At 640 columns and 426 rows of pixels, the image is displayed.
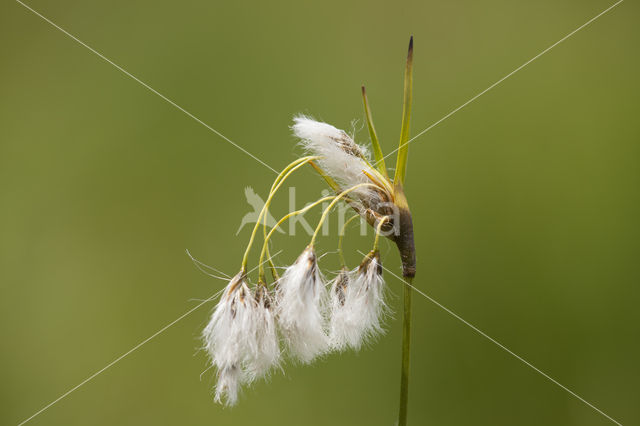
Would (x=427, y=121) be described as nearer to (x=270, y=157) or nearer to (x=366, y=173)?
(x=270, y=157)

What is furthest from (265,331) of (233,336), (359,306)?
(359,306)

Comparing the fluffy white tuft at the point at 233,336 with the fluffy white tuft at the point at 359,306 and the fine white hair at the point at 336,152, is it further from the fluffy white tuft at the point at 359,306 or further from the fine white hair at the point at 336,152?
the fine white hair at the point at 336,152

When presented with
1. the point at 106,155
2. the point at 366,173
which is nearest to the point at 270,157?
the point at 106,155

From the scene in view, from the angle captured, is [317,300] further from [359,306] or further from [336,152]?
[336,152]

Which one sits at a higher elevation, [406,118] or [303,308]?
[406,118]

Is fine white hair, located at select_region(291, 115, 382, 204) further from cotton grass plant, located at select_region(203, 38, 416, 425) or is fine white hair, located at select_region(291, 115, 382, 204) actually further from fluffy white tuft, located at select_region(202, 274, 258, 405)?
fluffy white tuft, located at select_region(202, 274, 258, 405)

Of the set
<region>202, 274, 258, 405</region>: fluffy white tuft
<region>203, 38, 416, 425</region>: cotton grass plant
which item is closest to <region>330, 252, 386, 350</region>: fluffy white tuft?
<region>203, 38, 416, 425</region>: cotton grass plant
